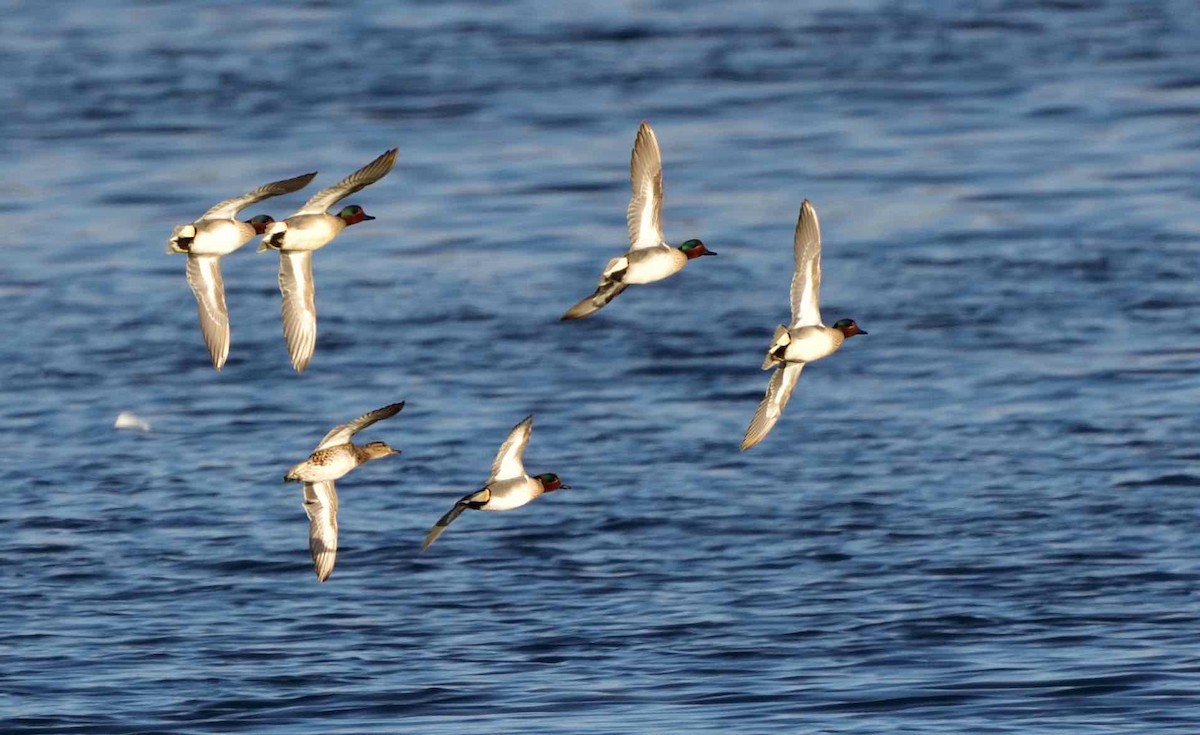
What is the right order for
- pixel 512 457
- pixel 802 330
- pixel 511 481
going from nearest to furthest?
pixel 802 330 < pixel 511 481 < pixel 512 457

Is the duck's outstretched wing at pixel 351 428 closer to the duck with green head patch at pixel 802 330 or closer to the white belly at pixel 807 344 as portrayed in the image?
the duck with green head patch at pixel 802 330

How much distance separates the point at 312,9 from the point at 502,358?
18659 mm

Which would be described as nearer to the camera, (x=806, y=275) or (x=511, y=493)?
(x=806, y=275)

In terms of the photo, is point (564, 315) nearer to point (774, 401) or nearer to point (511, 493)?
point (511, 493)

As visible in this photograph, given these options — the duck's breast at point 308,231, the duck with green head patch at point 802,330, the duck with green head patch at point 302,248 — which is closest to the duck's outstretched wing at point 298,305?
the duck with green head patch at point 302,248

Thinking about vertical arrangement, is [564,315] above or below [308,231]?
below

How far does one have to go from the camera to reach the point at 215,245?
13102 millimetres

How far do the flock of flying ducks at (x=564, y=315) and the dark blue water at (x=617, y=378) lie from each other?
2.84 meters

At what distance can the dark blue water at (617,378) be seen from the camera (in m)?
17.1

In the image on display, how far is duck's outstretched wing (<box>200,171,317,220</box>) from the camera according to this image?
12034 millimetres

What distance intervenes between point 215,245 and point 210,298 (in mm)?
673

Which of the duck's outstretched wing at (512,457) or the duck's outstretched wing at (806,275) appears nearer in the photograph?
the duck's outstretched wing at (806,275)

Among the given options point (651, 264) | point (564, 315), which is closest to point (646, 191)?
point (651, 264)

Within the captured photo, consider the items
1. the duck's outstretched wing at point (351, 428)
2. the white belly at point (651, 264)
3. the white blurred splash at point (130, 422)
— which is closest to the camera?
the duck's outstretched wing at point (351, 428)
